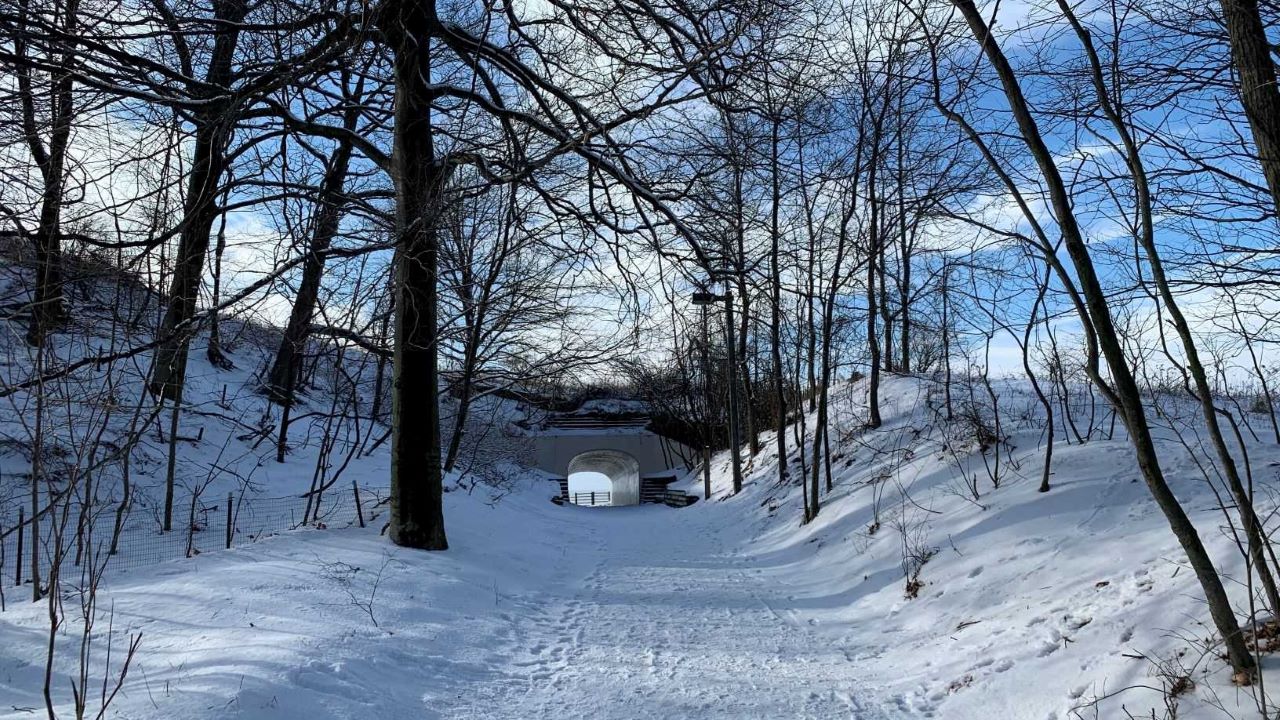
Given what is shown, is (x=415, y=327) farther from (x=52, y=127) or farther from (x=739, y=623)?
(x=739, y=623)

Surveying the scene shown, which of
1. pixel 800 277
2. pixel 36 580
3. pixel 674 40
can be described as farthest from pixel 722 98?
pixel 36 580

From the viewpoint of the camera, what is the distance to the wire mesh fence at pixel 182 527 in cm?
809

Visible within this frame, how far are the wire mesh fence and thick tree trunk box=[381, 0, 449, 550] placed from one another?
1448 mm

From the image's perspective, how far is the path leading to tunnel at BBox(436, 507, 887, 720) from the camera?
174 inches

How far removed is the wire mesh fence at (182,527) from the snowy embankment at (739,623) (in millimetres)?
1198

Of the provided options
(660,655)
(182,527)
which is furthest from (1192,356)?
(182,527)

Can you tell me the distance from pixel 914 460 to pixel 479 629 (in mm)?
7458

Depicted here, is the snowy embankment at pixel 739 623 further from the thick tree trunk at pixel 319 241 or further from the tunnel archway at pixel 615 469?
the tunnel archway at pixel 615 469

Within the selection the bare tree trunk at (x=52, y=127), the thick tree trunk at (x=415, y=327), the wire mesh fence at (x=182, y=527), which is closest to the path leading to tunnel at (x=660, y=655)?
the thick tree trunk at (x=415, y=327)

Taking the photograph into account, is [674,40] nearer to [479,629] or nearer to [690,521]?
[479,629]

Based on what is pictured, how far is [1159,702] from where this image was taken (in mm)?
3545

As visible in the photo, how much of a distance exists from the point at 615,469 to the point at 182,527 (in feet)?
114

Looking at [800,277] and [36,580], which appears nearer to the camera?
[36,580]

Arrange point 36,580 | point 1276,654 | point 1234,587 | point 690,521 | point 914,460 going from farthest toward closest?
point 690,521 → point 914,460 → point 36,580 → point 1234,587 → point 1276,654
